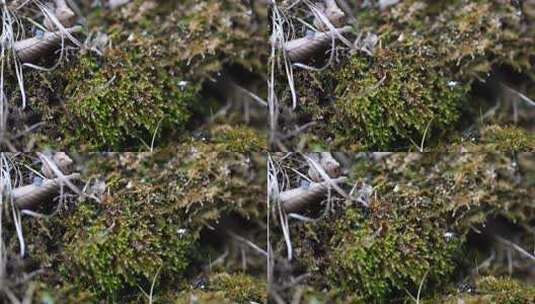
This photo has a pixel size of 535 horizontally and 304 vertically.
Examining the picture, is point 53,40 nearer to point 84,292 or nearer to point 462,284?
point 84,292

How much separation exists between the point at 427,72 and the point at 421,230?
0.53m

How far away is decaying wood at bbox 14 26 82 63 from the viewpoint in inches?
96.7

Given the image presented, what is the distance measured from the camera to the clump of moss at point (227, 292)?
2479mm

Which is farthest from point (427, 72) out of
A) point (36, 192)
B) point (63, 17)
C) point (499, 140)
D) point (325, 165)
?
point (36, 192)

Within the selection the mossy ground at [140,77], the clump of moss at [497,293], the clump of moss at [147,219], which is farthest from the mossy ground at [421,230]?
the mossy ground at [140,77]

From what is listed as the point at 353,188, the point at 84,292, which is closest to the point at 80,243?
the point at 84,292

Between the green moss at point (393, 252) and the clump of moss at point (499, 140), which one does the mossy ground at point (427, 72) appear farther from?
Answer: the green moss at point (393, 252)

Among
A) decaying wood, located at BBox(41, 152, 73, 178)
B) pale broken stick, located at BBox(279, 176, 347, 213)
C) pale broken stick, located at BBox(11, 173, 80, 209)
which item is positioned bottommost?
pale broken stick, located at BBox(279, 176, 347, 213)

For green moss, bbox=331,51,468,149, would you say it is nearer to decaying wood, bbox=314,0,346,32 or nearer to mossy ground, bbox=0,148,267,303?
decaying wood, bbox=314,0,346,32

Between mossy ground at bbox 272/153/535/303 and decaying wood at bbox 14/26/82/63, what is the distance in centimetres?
102

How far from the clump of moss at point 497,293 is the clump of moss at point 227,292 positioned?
1.97ft

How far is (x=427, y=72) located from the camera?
2.43 m

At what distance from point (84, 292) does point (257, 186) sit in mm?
686

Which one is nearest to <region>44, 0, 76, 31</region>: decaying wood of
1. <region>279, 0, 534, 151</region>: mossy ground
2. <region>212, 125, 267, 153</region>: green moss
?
<region>212, 125, 267, 153</region>: green moss
